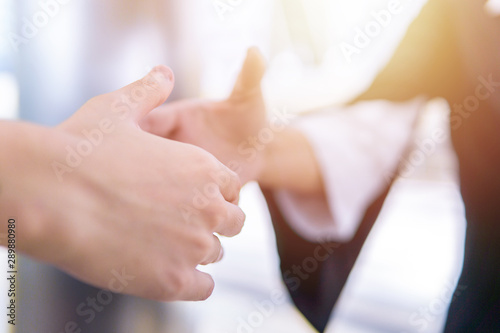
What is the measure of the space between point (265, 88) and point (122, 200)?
0.36 m

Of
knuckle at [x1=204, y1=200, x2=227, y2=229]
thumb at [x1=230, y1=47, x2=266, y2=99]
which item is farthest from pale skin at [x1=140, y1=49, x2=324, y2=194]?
knuckle at [x1=204, y1=200, x2=227, y2=229]

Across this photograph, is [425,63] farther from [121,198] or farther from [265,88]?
[121,198]

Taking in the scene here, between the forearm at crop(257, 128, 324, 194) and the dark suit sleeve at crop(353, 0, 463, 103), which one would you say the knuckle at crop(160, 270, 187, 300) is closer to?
the forearm at crop(257, 128, 324, 194)

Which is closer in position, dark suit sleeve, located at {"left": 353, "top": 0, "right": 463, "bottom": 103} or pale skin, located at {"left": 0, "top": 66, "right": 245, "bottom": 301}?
pale skin, located at {"left": 0, "top": 66, "right": 245, "bottom": 301}

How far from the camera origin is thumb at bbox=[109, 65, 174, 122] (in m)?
0.32

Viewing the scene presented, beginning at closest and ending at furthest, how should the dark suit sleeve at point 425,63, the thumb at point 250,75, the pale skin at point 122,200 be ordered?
the pale skin at point 122,200 → the thumb at point 250,75 → the dark suit sleeve at point 425,63

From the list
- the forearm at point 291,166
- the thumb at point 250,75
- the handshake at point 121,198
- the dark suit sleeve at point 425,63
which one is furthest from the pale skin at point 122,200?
the dark suit sleeve at point 425,63

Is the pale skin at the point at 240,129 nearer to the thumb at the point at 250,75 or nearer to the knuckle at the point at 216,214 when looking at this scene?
the thumb at the point at 250,75

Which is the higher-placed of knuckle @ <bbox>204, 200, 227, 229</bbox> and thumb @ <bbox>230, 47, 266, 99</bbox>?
thumb @ <bbox>230, 47, 266, 99</bbox>

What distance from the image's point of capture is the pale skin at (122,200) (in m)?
0.26

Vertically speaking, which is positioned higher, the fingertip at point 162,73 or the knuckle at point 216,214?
the fingertip at point 162,73

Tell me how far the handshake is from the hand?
0.09 meters

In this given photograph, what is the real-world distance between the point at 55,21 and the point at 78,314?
56 centimetres

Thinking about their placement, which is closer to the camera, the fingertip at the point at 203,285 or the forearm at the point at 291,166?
the fingertip at the point at 203,285
